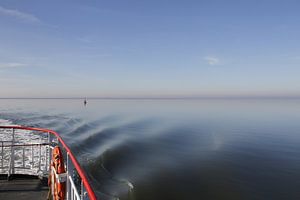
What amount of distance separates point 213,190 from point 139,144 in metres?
8.55

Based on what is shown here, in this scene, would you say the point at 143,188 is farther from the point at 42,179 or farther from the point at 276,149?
the point at 276,149

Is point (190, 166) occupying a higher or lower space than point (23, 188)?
lower

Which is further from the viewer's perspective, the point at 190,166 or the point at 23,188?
the point at 190,166

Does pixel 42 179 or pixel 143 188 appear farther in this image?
pixel 143 188

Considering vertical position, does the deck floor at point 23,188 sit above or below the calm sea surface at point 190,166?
above

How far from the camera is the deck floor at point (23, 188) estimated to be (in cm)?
444

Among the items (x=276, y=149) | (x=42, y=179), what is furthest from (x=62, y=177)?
(x=276, y=149)

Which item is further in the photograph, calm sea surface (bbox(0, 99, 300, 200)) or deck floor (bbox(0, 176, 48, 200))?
calm sea surface (bbox(0, 99, 300, 200))

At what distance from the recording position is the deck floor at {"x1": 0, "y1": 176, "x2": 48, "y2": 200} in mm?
4442

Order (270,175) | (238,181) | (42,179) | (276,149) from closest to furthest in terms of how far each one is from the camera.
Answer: (42,179)
(238,181)
(270,175)
(276,149)

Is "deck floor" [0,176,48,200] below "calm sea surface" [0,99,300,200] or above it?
above

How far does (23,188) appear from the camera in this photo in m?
4.77

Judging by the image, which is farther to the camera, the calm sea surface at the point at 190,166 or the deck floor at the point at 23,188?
the calm sea surface at the point at 190,166

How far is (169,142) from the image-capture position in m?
17.1
